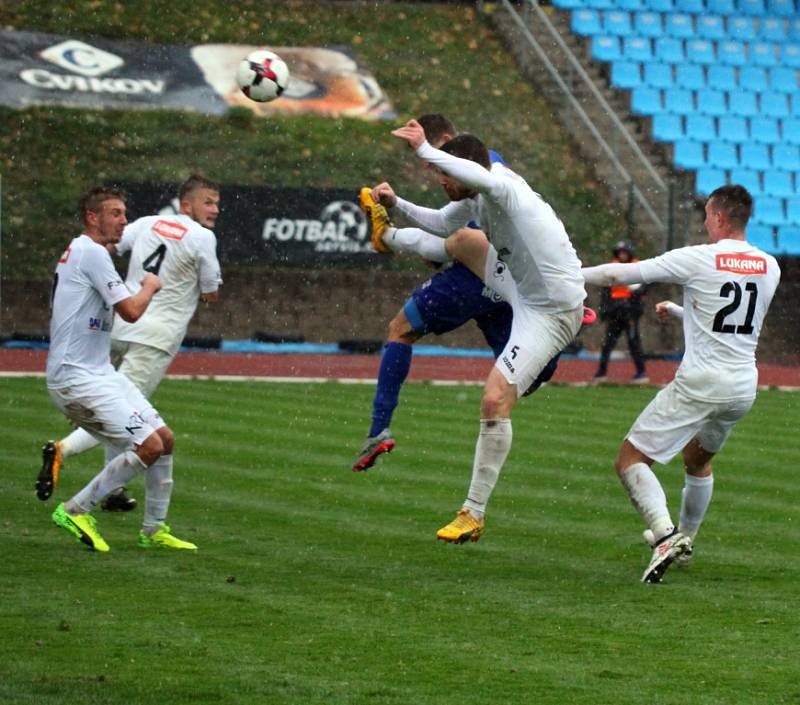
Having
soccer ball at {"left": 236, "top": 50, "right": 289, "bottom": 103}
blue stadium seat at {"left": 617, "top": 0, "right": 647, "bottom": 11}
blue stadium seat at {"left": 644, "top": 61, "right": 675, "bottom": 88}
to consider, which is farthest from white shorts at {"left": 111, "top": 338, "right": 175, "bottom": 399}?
blue stadium seat at {"left": 617, "top": 0, "right": 647, "bottom": 11}

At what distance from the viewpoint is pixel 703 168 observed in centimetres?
3266

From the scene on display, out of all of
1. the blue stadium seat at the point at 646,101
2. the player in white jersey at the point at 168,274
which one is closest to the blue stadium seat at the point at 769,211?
the blue stadium seat at the point at 646,101

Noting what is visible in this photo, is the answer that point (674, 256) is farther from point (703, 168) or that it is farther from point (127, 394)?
point (703, 168)

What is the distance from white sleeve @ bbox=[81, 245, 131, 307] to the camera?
995 cm

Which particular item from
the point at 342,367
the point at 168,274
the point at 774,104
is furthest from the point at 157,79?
the point at 168,274

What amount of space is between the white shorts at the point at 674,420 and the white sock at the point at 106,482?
116 inches

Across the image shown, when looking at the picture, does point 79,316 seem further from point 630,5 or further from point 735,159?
point 630,5

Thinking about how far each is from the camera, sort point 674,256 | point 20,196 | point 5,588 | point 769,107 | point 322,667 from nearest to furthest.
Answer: point 322,667
point 5,588
point 674,256
point 20,196
point 769,107

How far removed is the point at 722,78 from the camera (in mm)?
34719

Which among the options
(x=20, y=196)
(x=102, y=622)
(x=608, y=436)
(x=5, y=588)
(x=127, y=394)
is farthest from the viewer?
(x=20, y=196)

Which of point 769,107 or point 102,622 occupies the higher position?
point 102,622

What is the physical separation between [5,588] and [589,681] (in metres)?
3.29

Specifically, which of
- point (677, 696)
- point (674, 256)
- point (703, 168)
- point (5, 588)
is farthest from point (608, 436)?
point (703, 168)

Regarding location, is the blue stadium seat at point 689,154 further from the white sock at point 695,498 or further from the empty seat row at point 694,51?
the white sock at point 695,498
